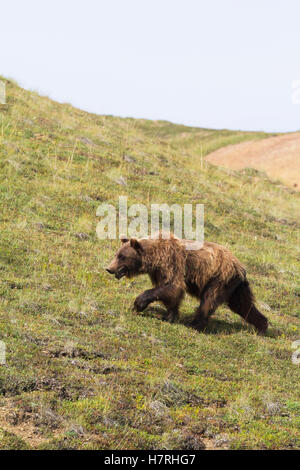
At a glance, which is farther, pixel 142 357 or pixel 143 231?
pixel 143 231

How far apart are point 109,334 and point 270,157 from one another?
119 feet

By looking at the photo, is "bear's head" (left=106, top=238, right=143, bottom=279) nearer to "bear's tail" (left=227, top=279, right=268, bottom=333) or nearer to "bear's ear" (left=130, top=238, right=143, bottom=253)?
"bear's ear" (left=130, top=238, right=143, bottom=253)

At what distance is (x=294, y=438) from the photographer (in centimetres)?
702

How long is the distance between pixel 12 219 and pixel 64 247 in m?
1.61

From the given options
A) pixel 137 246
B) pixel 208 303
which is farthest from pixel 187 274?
pixel 137 246

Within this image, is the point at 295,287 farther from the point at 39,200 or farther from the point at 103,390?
the point at 103,390

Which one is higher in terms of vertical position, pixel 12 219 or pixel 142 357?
pixel 12 219

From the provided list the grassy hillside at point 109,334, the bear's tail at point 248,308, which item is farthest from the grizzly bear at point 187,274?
the grassy hillside at point 109,334

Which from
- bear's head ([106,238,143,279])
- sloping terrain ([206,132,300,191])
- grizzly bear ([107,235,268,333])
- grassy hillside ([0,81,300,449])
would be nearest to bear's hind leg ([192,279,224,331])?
grizzly bear ([107,235,268,333])

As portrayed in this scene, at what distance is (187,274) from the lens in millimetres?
11117

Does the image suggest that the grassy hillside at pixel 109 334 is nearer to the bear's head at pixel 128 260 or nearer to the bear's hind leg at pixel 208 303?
the bear's hind leg at pixel 208 303

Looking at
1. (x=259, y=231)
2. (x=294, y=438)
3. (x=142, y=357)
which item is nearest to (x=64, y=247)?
(x=142, y=357)

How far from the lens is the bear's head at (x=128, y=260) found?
1120 cm
